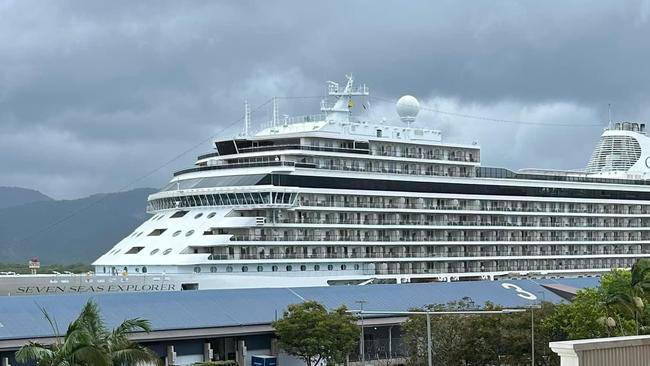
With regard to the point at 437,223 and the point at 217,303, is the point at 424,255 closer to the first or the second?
the point at 437,223

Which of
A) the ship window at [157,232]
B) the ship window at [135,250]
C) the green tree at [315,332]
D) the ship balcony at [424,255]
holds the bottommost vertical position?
the green tree at [315,332]

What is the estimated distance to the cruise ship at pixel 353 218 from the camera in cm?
5288

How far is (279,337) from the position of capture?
50.3m

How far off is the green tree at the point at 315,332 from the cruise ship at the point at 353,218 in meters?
4.30

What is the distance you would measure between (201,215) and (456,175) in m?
19.0

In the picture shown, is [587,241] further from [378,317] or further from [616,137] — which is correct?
[378,317]

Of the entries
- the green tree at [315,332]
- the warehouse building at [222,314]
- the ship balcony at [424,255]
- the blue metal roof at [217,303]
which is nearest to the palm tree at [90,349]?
the warehouse building at [222,314]

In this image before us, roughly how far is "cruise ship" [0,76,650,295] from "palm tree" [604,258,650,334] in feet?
59.2

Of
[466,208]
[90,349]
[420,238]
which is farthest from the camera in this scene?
[466,208]

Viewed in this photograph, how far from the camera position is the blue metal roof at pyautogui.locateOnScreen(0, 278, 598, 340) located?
1774 inches

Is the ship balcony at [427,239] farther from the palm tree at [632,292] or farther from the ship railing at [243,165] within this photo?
the palm tree at [632,292]

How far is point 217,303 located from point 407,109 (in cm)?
2359

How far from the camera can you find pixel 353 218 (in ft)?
191

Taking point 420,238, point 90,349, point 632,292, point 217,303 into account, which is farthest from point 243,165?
point 90,349
